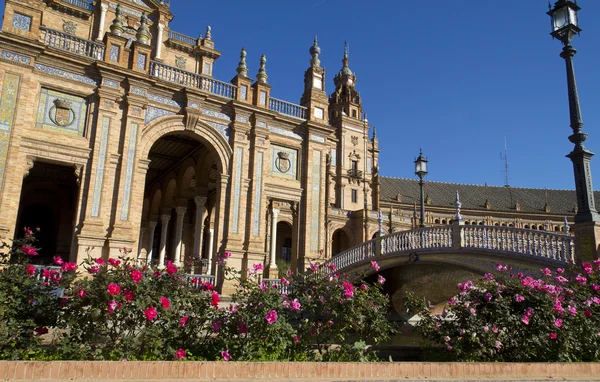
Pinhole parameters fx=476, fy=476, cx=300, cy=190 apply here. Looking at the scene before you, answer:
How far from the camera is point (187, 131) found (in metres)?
20.7

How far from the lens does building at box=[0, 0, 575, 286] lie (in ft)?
57.1

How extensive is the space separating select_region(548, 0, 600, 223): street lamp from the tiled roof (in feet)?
182

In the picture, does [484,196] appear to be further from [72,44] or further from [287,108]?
[72,44]

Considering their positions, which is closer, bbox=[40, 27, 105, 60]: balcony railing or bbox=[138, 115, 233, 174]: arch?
bbox=[40, 27, 105, 60]: balcony railing

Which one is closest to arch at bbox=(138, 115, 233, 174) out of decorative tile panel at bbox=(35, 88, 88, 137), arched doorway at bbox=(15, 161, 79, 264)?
decorative tile panel at bbox=(35, 88, 88, 137)

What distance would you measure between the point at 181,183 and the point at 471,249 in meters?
17.2

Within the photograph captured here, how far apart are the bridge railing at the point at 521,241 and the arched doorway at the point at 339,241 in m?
35.2

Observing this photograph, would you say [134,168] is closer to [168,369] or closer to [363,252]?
[363,252]

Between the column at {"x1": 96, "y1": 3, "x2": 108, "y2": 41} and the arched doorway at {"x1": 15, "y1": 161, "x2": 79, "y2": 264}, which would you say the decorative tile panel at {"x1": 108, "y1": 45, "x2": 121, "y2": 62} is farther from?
the arched doorway at {"x1": 15, "y1": 161, "x2": 79, "y2": 264}

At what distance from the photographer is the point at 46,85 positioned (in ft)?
58.2

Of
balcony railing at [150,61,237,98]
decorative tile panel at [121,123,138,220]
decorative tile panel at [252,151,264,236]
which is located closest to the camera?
decorative tile panel at [121,123,138,220]

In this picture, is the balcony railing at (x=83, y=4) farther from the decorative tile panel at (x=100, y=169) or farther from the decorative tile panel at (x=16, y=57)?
the decorative tile panel at (x=100, y=169)

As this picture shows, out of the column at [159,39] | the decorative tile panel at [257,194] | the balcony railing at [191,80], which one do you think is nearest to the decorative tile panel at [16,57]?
the balcony railing at [191,80]

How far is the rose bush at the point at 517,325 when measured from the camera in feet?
28.0
